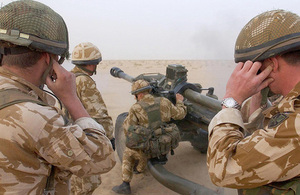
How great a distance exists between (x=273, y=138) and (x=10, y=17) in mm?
1628

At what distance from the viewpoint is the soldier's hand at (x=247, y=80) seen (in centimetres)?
165

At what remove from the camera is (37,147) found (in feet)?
4.89

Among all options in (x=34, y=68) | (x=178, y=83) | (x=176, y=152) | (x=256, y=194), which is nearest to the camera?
(x=256, y=194)

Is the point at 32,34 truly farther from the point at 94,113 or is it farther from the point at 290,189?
the point at 94,113

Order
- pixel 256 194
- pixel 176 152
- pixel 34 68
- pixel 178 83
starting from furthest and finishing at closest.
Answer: pixel 176 152, pixel 178 83, pixel 34 68, pixel 256 194

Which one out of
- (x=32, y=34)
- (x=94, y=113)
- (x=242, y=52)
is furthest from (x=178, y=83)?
(x=32, y=34)

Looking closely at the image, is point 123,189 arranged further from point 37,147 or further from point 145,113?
point 37,147

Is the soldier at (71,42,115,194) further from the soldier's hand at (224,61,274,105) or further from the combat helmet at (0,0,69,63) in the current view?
the soldier's hand at (224,61,274,105)

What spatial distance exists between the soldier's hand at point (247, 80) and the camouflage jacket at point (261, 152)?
0.57 ft

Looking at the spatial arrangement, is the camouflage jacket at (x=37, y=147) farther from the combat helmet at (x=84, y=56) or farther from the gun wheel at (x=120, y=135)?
the gun wheel at (x=120, y=135)

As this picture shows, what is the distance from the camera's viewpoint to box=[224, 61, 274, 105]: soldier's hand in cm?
165

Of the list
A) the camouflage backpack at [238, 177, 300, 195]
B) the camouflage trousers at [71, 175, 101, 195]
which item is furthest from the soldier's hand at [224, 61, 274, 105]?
the camouflage trousers at [71, 175, 101, 195]

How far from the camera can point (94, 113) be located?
4.28 metres

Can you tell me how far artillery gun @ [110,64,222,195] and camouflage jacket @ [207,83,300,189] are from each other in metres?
2.51
